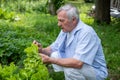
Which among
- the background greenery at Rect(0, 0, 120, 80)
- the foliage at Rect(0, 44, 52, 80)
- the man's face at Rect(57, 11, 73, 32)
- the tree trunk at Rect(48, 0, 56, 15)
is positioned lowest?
the tree trunk at Rect(48, 0, 56, 15)

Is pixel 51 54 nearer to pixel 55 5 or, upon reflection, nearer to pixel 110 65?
pixel 110 65

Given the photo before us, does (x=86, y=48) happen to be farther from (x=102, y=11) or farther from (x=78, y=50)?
(x=102, y=11)

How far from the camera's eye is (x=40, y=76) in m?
3.78

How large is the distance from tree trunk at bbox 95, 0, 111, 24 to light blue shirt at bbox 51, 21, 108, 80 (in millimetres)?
8484

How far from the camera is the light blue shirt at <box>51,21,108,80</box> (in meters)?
4.39

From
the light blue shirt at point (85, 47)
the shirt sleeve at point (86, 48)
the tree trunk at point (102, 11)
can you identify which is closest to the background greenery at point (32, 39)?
the tree trunk at point (102, 11)

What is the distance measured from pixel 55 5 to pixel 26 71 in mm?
13925

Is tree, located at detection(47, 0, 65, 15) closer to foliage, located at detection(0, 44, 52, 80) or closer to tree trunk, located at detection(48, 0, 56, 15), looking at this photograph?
tree trunk, located at detection(48, 0, 56, 15)

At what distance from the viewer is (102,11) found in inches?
520

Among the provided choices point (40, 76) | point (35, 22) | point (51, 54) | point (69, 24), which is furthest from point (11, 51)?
point (35, 22)

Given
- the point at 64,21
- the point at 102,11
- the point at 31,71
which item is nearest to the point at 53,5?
the point at 102,11

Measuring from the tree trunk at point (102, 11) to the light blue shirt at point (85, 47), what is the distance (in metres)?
8.48

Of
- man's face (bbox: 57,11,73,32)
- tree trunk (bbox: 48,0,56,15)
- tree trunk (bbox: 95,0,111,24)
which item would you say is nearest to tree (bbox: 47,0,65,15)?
tree trunk (bbox: 48,0,56,15)

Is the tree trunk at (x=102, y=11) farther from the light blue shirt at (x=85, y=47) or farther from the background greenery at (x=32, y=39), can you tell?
the light blue shirt at (x=85, y=47)
